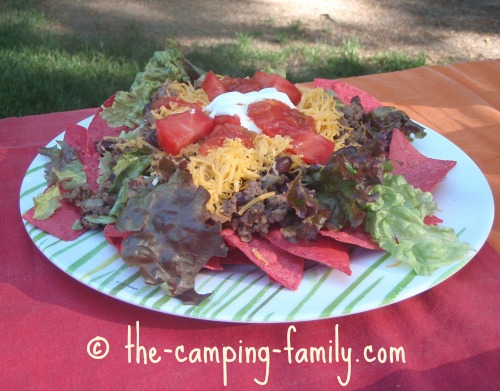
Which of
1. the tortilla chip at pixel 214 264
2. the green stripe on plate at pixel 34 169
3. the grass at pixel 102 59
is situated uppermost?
the tortilla chip at pixel 214 264

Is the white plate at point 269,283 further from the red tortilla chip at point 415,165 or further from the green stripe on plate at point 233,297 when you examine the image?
the red tortilla chip at point 415,165

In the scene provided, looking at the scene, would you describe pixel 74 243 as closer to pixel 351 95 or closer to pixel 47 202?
pixel 47 202

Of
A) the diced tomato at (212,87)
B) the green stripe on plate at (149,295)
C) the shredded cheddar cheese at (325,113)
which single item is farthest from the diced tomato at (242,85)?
the green stripe on plate at (149,295)

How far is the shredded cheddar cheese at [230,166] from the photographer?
6.51 feet

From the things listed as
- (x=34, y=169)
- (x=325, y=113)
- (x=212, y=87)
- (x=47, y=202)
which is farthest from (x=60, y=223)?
(x=325, y=113)

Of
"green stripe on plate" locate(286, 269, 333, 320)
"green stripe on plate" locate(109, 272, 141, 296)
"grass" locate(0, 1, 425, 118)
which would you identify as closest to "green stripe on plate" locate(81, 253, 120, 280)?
"green stripe on plate" locate(109, 272, 141, 296)

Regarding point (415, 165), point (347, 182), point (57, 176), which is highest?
point (347, 182)

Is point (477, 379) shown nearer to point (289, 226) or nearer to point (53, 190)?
point (289, 226)

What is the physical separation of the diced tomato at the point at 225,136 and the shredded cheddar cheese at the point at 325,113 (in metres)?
0.30

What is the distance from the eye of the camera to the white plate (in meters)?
1.63

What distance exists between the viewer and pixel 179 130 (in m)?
2.21

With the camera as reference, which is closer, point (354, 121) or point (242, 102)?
point (242, 102)

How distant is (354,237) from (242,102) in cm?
77

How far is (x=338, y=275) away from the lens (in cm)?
178
